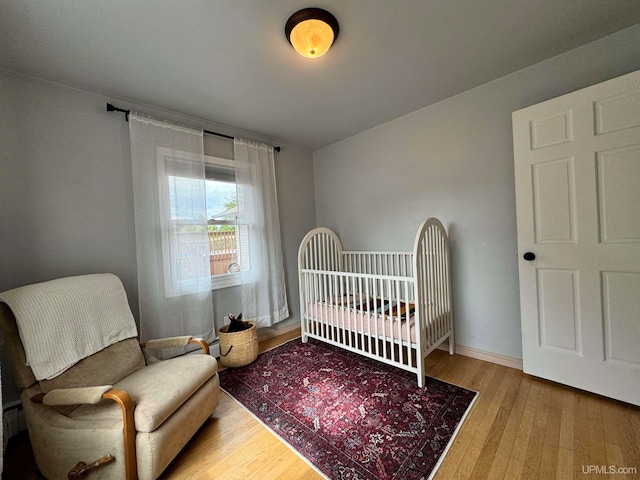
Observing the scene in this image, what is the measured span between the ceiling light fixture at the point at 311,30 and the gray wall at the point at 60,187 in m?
1.54

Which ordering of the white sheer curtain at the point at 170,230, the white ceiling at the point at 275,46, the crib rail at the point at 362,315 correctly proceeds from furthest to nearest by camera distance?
the white sheer curtain at the point at 170,230, the crib rail at the point at 362,315, the white ceiling at the point at 275,46

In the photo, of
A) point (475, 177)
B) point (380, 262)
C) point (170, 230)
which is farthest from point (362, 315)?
point (170, 230)

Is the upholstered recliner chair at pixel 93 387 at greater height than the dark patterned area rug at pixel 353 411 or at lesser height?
greater

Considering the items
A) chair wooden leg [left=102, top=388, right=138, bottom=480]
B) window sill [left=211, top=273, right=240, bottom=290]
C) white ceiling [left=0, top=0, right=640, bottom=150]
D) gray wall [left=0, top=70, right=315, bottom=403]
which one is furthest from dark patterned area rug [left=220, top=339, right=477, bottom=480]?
white ceiling [left=0, top=0, right=640, bottom=150]

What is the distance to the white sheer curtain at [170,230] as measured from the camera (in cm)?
199

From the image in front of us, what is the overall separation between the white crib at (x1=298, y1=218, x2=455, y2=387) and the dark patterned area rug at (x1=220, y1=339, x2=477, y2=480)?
0.16m

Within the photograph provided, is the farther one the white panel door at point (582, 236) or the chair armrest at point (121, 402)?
the white panel door at point (582, 236)

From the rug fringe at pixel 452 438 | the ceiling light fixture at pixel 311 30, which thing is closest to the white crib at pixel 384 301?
the rug fringe at pixel 452 438

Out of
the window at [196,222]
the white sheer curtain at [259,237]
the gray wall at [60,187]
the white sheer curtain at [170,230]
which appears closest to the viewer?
the gray wall at [60,187]

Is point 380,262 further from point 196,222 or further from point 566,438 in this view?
point 196,222

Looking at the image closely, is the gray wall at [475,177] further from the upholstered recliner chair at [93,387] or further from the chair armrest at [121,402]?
the chair armrest at [121,402]

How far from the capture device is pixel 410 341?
5.90 feet

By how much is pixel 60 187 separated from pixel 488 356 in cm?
354

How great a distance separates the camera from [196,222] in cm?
224
